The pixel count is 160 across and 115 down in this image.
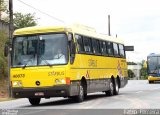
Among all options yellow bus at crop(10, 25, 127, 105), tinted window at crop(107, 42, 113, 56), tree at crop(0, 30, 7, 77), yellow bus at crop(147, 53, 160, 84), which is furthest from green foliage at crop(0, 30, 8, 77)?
yellow bus at crop(147, 53, 160, 84)

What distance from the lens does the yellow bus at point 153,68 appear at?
197 ft

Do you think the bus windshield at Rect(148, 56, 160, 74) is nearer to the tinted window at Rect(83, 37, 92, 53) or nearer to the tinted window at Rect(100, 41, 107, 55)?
the tinted window at Rect(100, 41, 107, 55)

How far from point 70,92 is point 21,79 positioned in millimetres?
2091

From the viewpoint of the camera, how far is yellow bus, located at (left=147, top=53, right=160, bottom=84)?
60.2 metres

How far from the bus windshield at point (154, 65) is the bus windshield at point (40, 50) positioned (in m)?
39.4

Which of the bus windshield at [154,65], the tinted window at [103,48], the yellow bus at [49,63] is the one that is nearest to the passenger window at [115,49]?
the tinted window at [103,48]

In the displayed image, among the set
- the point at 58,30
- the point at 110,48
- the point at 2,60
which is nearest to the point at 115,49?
the point at 110,48

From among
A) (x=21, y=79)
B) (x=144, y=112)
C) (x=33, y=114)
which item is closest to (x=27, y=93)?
(x=21, y=79)

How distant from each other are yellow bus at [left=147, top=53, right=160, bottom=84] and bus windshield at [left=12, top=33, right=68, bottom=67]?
3866 centimetres

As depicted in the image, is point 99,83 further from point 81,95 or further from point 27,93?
point 27,93

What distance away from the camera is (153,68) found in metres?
61.0

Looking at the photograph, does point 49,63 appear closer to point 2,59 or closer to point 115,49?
point 115,49

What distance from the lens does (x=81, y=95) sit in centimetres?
2364

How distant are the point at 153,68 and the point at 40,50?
131 ft
